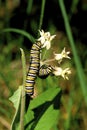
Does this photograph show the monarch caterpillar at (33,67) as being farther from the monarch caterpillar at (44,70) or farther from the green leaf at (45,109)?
the green leaf at (45,109)

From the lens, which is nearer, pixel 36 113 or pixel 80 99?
pixel 36 113

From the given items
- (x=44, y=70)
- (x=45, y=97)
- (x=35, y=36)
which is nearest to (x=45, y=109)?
(x=45, y=97)

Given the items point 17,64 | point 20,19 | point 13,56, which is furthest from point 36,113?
point 20,19

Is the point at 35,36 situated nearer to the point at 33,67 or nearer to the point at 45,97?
the point at 45,97

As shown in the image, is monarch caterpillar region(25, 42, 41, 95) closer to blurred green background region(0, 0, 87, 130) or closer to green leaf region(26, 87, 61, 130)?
green leaf region(26, 87, 61, 130)

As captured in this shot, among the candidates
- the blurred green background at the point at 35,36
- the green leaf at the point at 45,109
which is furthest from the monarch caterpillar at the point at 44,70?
the blurred green background at the point at 35,36

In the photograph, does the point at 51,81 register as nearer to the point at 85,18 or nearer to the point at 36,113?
the point at 36,113
